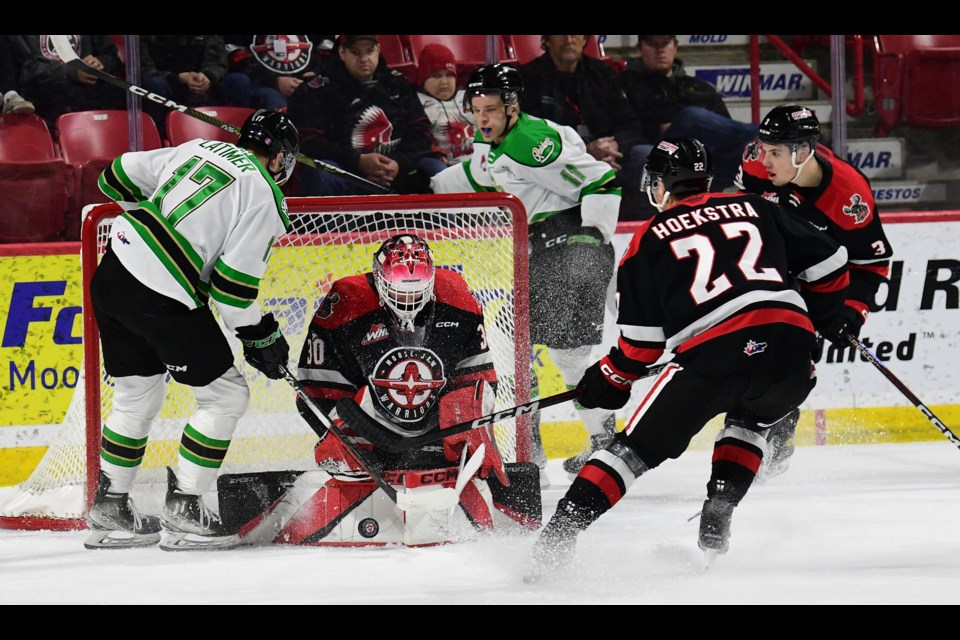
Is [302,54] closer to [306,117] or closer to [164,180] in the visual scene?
[306,117]

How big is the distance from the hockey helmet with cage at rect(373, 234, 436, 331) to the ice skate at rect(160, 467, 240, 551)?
673mm

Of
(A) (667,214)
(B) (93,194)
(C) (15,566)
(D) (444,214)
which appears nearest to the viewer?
(A) (667,214)

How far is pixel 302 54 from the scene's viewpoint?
4.64 metres

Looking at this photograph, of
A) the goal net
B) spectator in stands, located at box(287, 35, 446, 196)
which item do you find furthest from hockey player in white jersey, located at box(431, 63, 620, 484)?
spectator in stands, located at box(287, 35, 446, 196)

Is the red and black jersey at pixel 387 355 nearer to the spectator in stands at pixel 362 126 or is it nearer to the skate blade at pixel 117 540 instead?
the skate blade at pixel 117 540

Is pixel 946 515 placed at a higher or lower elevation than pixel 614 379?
lower

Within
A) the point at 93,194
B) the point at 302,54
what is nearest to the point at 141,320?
the point at 93,194

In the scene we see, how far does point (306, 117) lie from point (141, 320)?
191 cm

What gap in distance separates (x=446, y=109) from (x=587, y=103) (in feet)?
1.80

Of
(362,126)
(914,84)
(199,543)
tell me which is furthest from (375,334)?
(914,84)

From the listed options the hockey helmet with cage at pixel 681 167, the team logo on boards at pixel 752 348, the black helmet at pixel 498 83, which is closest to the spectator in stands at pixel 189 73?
the black helmet at pixel 498 83

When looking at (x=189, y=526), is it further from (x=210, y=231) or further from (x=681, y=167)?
(x=681, y=167)

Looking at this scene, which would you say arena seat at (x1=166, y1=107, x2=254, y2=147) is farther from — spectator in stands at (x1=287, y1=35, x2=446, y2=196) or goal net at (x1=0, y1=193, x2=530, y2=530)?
goal net at (x1=0, y1=193, x2=530, y2=530)

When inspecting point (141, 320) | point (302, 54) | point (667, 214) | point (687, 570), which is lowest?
point (687, 570)
